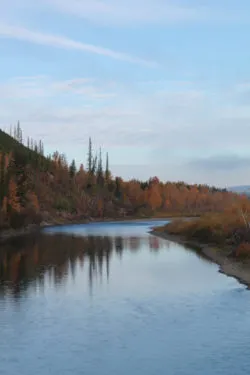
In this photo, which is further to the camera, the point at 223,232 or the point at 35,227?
the point at 35,227

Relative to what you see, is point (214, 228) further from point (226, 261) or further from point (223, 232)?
point (226, 261)

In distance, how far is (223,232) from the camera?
7312 cm

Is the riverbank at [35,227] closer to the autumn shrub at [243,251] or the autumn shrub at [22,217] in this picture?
the autumn shrub at [22,217]

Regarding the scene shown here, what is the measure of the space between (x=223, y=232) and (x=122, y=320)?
152ft

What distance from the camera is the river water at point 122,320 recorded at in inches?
854

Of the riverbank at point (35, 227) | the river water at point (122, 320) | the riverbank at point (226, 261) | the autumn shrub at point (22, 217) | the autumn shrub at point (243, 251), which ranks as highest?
the autumn shrub at point (22, 217)

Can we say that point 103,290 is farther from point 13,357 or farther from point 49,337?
point 13,357

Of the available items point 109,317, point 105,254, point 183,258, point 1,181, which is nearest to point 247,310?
point 109,317

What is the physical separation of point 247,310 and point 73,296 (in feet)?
38.8

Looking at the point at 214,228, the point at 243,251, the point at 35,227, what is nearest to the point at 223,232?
the point at 214,228

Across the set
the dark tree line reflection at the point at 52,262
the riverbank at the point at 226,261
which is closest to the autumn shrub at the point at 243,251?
the riverbank at the point at 226,261

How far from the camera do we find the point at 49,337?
25.5 metres

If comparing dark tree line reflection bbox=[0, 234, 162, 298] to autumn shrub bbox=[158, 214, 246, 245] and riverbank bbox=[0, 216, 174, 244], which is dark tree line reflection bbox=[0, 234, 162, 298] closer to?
autumn shrub bbox=[158, 214, 246, 245]

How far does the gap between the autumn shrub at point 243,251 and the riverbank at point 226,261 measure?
0.81m
